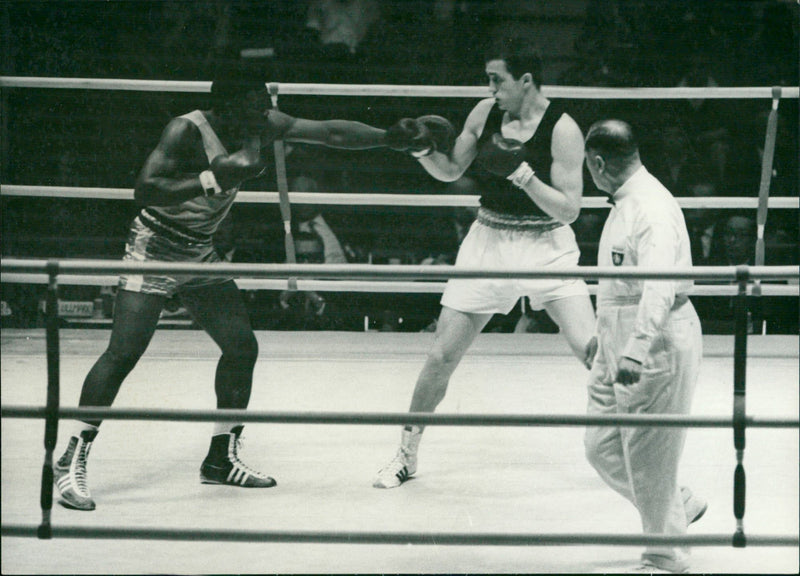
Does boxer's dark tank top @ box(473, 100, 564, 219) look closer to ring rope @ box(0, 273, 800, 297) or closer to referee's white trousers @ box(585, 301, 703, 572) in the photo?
referee's white trousers @ box(585, 301, 703, 572)

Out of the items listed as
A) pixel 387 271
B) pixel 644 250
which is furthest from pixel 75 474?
pixel 644 250

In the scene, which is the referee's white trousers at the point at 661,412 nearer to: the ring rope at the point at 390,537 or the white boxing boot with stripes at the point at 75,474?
the ring rope at the point at 390,537

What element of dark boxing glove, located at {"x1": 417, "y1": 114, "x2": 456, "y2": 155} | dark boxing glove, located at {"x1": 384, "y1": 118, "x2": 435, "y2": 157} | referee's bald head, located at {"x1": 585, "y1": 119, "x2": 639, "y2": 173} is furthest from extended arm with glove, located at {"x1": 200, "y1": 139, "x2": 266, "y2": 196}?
referee's bald head, located at {"x1": 585, "y1": 119, "x2": 639, "y2": 173}

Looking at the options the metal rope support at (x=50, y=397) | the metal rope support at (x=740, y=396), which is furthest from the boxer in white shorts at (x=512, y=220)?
the metal rope support at (x=50, y=397)

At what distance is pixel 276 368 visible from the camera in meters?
4.08

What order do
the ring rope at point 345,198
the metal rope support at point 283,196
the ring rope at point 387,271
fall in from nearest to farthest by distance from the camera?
the ring rope at point 387,271 < the metal rope support at point 283,196 < the ring rope at point 345,198

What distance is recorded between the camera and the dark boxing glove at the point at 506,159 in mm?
2787

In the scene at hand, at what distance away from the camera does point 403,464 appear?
2916mm

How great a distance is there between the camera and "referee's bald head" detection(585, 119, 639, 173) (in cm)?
229

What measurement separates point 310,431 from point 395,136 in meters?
1.10

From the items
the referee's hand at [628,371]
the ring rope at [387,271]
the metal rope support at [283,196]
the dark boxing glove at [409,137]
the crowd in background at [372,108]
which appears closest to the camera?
the ring rope at [387,271]

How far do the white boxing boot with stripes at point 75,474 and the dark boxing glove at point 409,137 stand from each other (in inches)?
40.2

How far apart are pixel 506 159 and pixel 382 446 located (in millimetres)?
978

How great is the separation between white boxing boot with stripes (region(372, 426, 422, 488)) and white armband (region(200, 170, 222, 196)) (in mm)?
815
